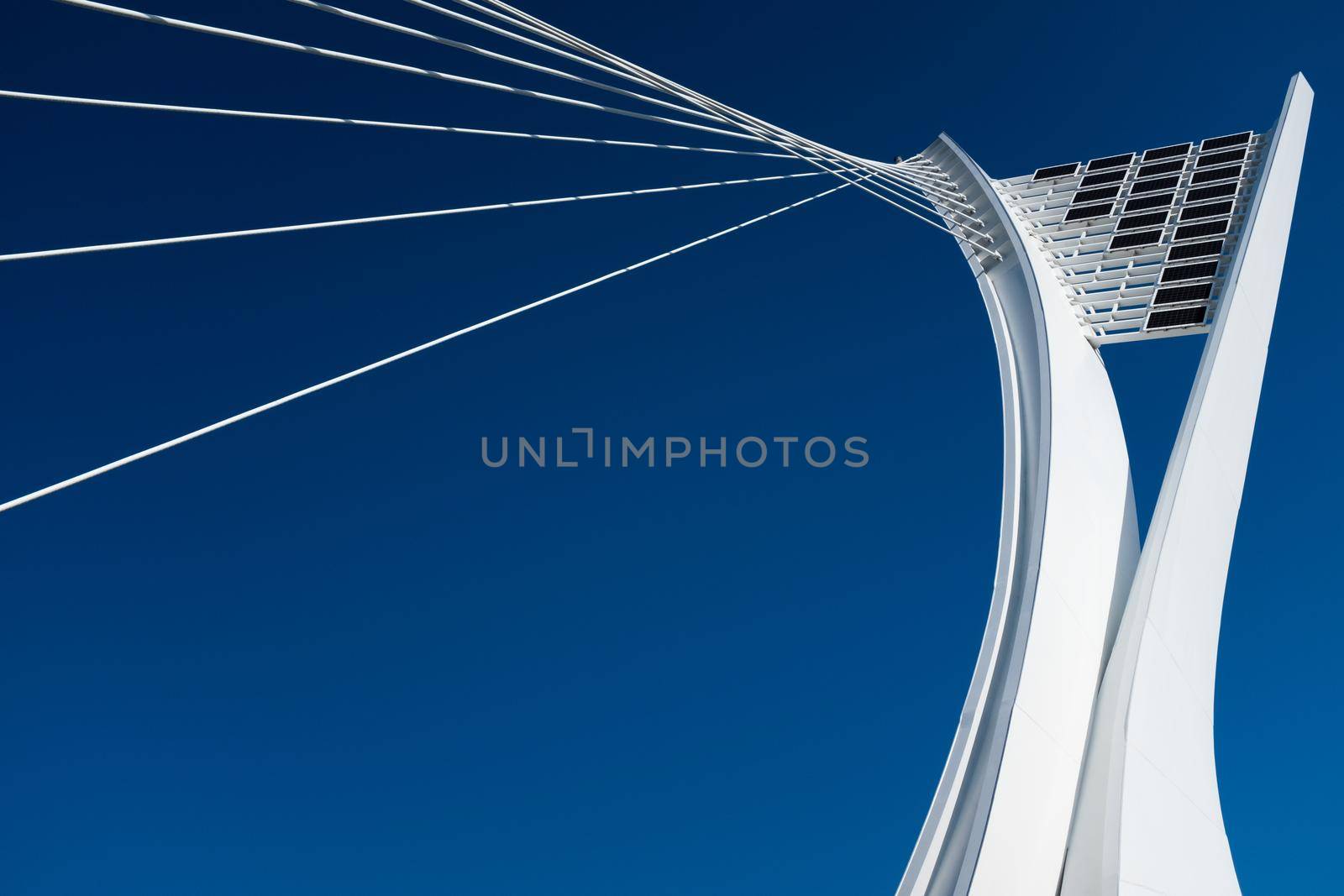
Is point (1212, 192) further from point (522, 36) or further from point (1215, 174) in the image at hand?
point (522, 36)

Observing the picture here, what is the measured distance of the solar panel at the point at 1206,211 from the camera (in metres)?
10.6

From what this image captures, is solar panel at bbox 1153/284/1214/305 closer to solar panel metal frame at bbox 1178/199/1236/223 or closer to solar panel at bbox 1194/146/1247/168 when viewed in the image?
solar panel metal frame at bbox 1178/199/1236/223

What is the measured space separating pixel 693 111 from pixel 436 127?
2.12 m

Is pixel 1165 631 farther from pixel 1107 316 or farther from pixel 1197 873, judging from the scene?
pixel 1107 316

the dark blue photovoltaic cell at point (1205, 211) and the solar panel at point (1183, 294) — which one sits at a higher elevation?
the dark blue photovoltaic cell at point (1205, 211)

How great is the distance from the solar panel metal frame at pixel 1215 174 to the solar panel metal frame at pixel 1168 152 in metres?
0.86

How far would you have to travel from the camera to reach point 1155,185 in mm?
12055

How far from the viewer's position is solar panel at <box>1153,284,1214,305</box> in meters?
9.54

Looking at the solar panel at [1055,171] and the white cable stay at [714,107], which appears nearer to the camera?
the white cable stay at [714,107]

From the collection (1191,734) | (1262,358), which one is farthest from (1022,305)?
(1191,734)

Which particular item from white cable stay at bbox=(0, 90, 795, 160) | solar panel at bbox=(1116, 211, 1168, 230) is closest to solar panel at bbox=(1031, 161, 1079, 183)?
solar panel at bbox=(1116, 211, 1168, 230)

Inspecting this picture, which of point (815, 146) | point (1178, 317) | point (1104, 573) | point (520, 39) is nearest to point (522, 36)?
point (520, 39)

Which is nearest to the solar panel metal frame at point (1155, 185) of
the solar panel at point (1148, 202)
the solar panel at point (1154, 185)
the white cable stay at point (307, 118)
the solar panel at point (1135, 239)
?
the solar panel at point (1154, 185)

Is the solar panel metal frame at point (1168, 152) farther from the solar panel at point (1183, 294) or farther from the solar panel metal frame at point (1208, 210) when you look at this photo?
the solar panel at point (1183, 294)
